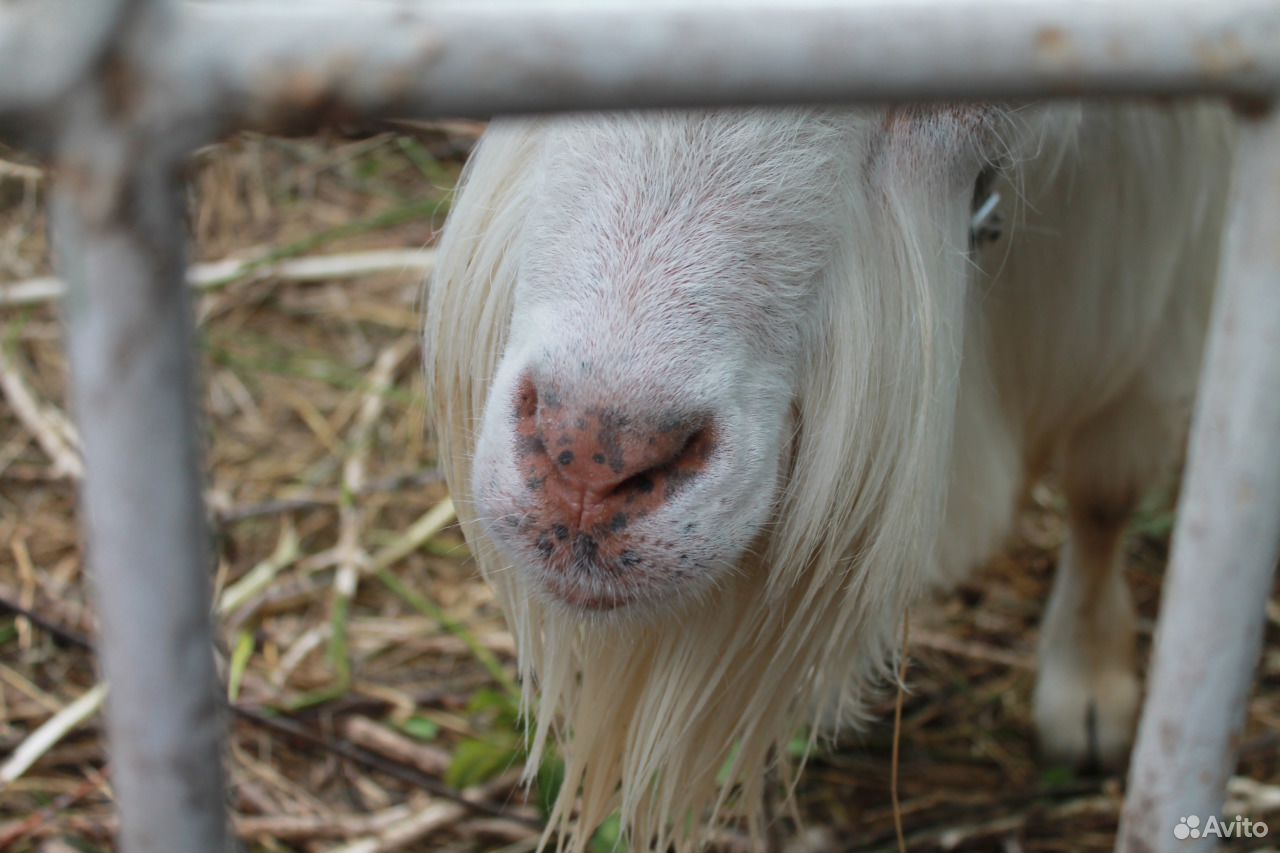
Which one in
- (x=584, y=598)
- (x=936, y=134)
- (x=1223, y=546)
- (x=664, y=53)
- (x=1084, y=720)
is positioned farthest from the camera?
(x=1084, y=720)

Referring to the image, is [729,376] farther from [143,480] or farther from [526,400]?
[143,480]

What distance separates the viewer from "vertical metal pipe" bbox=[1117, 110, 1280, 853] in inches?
36.9

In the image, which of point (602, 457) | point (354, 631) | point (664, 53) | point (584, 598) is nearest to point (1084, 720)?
point (354, 631)

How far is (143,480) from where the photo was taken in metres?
0.66

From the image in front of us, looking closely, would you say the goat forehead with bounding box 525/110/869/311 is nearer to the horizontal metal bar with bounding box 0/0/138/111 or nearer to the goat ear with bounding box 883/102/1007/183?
the goat ear with bounding box 883/102/1007/183

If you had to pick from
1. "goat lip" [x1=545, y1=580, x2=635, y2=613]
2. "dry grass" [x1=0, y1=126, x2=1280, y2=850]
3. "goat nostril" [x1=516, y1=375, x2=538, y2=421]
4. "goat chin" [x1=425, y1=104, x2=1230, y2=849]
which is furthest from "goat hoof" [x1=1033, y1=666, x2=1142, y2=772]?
"goat nostril" [x1=516, y1=375, x2=538, y2=421]

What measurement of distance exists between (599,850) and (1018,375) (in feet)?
3.59

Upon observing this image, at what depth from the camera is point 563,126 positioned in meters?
1.57

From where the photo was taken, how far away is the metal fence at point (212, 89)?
62cm

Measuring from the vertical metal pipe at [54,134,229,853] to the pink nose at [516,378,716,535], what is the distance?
2.11 ft

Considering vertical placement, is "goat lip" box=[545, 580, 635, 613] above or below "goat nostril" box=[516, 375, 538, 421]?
below

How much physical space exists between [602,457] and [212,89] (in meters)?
0.74

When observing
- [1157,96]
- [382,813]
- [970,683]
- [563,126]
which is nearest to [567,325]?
[563,126]

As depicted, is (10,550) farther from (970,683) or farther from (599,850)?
(970,683)
